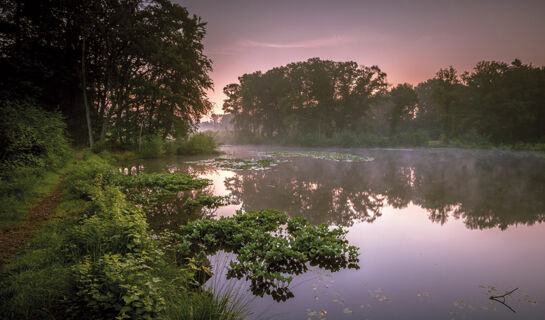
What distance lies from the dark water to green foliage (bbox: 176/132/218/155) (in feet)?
54.8

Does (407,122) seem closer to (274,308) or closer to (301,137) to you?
(301,137)

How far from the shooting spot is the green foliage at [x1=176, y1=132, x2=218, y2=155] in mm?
27578

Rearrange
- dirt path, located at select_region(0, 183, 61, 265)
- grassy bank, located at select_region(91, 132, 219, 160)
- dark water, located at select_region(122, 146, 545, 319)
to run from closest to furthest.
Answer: dark water, located at select_region(122, 146, 545, 319) → dirt path, located at select_region(0, 183, 61, 265) → grassy bank, located at select_region(91, 132, 219, 160)

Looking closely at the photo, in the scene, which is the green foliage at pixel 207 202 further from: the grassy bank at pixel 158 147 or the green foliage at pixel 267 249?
the grassy bank at pixel 158 147

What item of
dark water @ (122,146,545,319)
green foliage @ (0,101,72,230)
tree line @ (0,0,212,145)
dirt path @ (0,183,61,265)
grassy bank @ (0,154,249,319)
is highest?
tree line @ (0,0,212,145)

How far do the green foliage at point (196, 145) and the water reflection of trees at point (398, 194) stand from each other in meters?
14.5

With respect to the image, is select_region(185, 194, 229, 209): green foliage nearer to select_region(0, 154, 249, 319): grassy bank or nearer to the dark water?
the dark water

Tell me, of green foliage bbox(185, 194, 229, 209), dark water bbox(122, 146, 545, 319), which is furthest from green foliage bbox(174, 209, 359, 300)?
green foliage bbox(185, 194, 229, 209)

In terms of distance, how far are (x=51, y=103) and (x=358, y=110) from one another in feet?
157

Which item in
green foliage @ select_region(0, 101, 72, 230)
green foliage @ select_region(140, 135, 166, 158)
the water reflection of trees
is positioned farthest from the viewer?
green foliage @ select_region(140, 135, 166, 158)

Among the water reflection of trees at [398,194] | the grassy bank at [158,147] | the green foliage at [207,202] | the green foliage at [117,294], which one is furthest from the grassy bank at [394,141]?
the green foliage at [117,294]

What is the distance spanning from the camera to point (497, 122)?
39688 millimetres

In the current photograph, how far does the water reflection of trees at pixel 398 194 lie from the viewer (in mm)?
7711

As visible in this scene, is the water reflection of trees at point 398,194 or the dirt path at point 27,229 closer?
the dirt path at point 27,229
